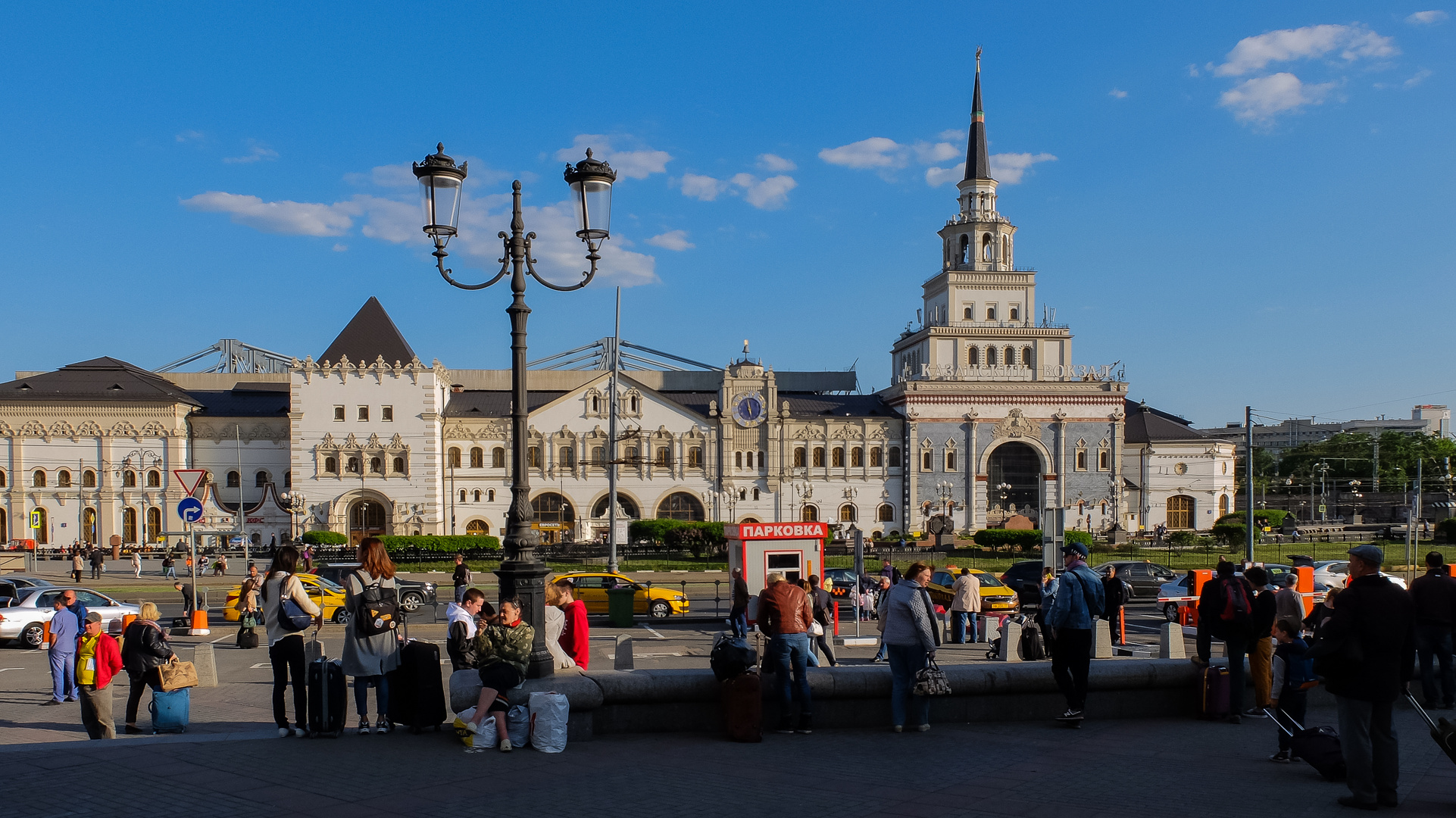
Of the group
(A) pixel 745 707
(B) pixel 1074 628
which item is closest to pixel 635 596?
(A) pixel 745 707

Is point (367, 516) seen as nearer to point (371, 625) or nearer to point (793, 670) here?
point (371, 625)

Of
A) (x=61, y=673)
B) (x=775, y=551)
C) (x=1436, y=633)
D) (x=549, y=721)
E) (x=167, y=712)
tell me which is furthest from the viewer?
(x=775, y=551)

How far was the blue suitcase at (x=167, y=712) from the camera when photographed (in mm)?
11320

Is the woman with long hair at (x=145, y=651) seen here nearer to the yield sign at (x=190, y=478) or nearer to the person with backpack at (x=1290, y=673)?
the person with backpack at (x=1290, y=673)

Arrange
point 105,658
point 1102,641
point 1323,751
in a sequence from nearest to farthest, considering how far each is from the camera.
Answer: point 1323,751, point 105,658, point 1102,641

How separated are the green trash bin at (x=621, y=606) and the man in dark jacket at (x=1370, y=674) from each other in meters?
20.6

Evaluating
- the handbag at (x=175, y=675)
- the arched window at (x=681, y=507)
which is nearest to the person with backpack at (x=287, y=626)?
the handbag at (x=175, y=675)

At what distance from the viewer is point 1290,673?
1038 cm

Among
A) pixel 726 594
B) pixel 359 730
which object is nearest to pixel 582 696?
pixel 359 730

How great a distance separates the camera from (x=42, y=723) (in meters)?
12.8

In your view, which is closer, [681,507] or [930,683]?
[930,683]

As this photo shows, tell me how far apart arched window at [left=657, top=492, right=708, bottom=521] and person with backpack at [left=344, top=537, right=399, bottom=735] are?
59376 millimetres

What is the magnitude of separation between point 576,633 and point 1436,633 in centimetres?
1035

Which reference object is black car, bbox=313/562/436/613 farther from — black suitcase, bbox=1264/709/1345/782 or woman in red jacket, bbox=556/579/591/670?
black suitcase, bbox=1264/709/1345/782
